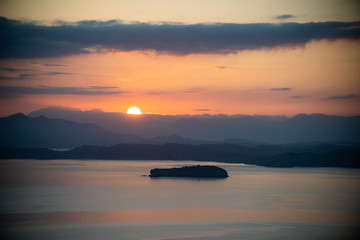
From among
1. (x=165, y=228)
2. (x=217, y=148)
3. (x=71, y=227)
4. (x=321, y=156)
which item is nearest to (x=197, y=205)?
(x=165, y=228)

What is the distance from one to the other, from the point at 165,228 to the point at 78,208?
15.1 m

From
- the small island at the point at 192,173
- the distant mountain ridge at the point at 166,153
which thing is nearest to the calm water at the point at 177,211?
the small island at the point at 192,173

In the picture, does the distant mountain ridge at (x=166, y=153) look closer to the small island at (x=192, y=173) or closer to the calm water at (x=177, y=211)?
the small island at (x=192, y=173)

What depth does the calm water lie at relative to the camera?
1587 inches

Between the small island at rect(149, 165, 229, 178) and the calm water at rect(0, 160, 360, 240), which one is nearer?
the calm water at rect(0, 160, 360, 240)

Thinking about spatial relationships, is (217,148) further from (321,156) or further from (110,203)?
(110,203)

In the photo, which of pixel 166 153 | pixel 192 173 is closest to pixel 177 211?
pixel 192 173

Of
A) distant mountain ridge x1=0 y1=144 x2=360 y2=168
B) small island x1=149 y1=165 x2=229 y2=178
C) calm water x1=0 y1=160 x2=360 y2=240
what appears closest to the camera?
calm water x1=0 y1=160 x2=360 y2=240

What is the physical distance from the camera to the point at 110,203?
57500mm

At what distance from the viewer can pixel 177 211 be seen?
169 feet

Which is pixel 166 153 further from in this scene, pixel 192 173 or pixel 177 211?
pixel 177 211

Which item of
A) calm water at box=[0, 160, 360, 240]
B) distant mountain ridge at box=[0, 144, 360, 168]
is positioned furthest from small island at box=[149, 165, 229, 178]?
distant mountain ridge at box=[0, 144, 360, 168]

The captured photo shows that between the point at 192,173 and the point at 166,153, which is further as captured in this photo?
the point at 166,153

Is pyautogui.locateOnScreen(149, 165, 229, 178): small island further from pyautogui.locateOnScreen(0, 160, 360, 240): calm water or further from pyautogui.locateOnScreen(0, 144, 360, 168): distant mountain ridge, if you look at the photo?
pyautogui.locateOnScreen(0, 144, 360, 168): distant mountain ridge
